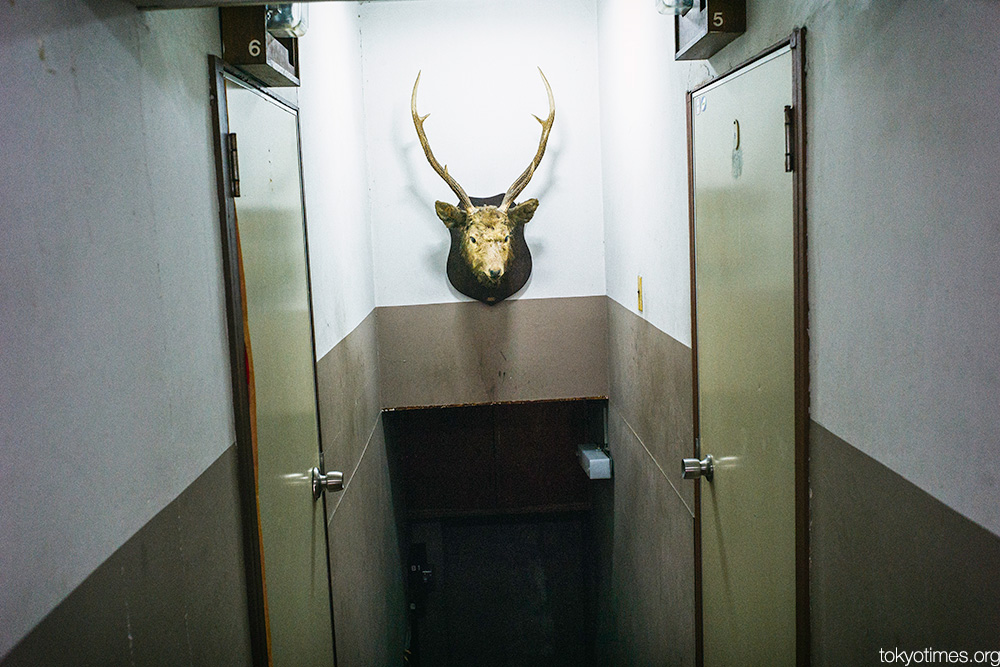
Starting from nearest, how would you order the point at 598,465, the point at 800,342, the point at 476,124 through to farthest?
the point at 800,342, the point at 476,124, the point at 598,465

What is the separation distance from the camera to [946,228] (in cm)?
124

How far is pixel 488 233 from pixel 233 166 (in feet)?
7.82

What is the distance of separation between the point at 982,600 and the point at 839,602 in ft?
1.74

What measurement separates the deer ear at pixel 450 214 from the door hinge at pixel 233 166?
2.33 metres

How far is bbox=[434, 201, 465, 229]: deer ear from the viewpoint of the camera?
4.21m

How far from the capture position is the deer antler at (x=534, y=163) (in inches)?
168

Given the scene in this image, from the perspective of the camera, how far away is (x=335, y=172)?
3.39 m

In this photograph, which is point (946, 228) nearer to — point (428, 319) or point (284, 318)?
point (284, 318)

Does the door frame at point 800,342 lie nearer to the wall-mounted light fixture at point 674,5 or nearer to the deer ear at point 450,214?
the wall-mounted light fixture at point 674,5

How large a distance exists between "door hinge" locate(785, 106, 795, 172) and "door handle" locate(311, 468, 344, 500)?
158cm

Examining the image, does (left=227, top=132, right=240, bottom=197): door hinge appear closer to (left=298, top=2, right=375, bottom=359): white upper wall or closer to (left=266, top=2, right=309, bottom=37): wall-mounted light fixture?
(left=266, top=2, right=309, bottom=37): wall-mounted light fixture

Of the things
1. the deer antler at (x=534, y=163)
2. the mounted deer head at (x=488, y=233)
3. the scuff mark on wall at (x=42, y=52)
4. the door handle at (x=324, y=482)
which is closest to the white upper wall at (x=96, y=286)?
the scuff mark on wall at (x=42, y=52)

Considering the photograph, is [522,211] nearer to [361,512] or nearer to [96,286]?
[361,512]

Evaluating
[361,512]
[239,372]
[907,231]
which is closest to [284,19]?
[239,372]
